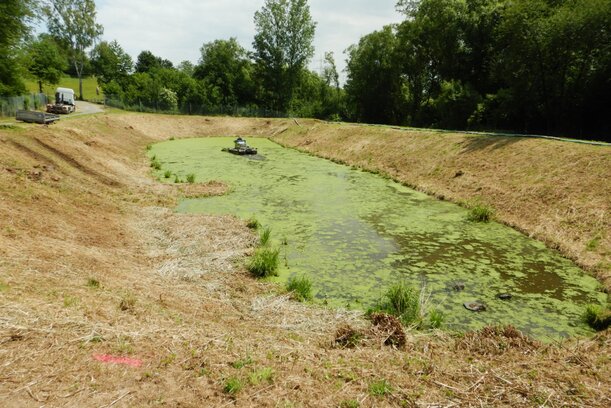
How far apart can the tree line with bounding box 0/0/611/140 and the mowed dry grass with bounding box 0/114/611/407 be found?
20648mm

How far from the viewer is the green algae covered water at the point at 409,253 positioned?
1032 cm

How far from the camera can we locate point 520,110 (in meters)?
36.2

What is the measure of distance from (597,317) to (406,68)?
54.5m

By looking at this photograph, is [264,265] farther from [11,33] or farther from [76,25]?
[76,25]

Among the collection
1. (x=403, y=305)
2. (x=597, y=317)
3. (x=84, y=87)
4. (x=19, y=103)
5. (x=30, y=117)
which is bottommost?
(x=403, y=305)

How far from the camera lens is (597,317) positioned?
30.7 ft

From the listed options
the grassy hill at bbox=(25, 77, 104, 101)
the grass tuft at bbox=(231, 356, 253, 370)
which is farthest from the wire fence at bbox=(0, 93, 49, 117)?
the grass tuft at bbox=(231, 356, 253, 370)

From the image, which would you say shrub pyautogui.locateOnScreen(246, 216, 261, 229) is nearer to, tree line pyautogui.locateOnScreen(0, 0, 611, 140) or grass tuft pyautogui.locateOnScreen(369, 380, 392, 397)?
grass tuft pyautogui.locateOnScreen(369, 380, 392, 397)

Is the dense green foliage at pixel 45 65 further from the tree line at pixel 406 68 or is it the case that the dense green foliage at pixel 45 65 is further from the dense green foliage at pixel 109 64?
the dense green foliage at pixel 109 64

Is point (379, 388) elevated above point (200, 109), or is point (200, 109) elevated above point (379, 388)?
point (200, 109)

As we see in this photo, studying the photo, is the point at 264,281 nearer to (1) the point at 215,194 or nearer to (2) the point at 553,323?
(2) the point at 553,323

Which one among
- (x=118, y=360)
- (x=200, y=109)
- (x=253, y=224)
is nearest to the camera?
(x=118, y=360)

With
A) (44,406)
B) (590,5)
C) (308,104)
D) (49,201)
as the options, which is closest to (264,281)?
(44,406)

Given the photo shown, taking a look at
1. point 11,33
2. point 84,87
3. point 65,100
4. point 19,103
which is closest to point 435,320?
point 11,33
